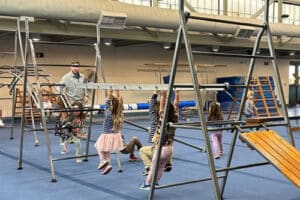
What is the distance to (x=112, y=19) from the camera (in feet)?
35.5

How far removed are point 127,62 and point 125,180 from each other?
11.8m

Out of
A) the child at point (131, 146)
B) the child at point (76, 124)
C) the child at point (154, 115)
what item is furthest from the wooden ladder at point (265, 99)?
the child at point (154, 115)

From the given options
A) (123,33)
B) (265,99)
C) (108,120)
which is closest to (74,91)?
(108,120)

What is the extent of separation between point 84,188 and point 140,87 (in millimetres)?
1625

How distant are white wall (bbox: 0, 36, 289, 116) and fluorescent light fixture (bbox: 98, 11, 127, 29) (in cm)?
421

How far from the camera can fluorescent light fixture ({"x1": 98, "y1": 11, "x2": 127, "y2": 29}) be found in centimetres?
1067

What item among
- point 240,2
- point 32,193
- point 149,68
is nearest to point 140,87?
point 32,193

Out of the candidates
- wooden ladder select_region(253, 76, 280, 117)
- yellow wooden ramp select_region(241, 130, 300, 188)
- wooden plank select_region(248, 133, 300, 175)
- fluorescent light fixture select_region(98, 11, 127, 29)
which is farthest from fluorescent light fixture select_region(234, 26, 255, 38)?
wooden plank select_region(248, 133, 300, 175)

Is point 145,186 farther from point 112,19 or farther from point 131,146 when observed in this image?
point 112,19

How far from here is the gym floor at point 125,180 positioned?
4.91m

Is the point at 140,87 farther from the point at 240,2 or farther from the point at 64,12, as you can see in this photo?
the point at 240,2

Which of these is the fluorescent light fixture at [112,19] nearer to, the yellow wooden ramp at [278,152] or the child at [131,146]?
the child at [131,146]

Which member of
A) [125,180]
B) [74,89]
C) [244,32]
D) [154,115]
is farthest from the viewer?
[244,32]

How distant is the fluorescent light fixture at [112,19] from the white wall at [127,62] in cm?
421
